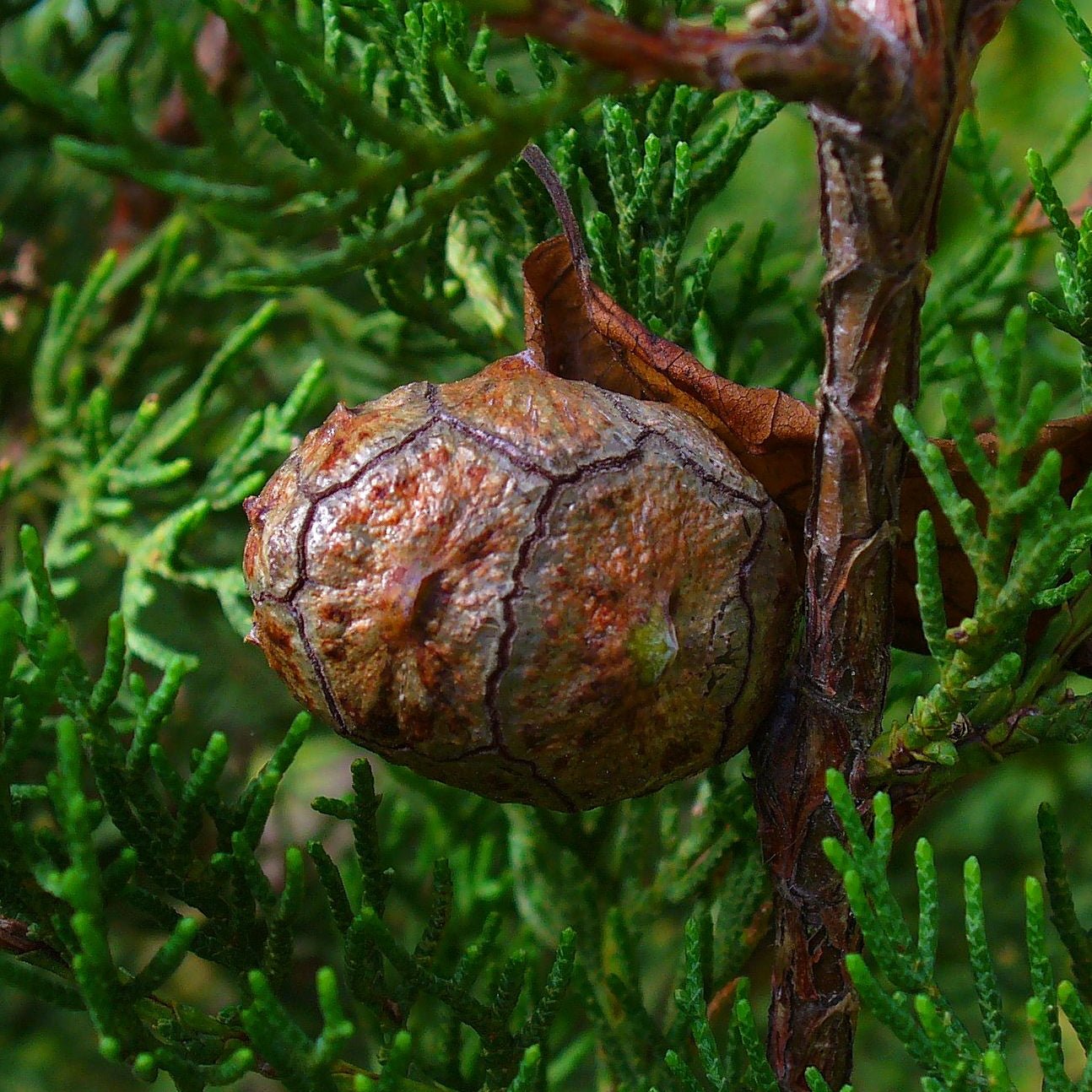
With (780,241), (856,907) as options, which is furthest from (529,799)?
(780,241)

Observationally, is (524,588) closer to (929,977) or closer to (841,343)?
(841,343)

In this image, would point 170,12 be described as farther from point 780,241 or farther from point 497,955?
point 497,955

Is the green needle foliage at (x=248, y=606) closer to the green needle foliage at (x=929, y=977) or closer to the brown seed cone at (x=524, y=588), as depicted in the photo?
the green needle foliage at (x=929, y=977)

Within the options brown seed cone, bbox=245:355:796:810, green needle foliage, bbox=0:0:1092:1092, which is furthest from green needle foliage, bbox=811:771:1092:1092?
brown seed cone, bbox=245:355:796:810

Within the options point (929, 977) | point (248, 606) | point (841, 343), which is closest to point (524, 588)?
point (841, 343)

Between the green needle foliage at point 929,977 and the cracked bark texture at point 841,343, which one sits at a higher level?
the cracked bark texture at point 841,343

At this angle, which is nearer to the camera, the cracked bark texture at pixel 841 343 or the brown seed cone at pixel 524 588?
the cracked bark texture at pixel 841 343

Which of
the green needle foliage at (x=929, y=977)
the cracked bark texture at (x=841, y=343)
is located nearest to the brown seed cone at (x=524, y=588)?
the cracked bark texture at (x=841, y=343)
